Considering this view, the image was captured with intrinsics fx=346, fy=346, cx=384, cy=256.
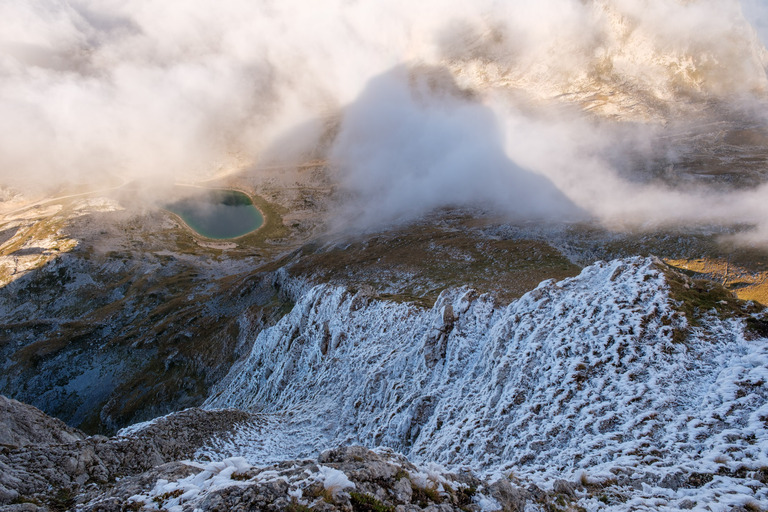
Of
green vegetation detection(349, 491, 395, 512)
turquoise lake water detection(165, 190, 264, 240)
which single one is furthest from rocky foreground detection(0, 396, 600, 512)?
turquoise lake water detection(165, 190, 264, 240)

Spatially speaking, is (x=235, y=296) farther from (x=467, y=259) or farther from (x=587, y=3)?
(x=587, y=3)

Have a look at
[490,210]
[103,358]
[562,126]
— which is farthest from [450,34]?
[103,358]

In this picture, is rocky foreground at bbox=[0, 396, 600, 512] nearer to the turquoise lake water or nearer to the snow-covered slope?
the snow-covered slope

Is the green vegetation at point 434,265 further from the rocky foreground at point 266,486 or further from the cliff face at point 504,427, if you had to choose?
the rocky foreground at point 266,486

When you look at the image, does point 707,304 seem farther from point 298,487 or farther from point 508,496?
point 298,487

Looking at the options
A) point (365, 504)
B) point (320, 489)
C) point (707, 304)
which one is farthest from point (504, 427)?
point (707, 304)
